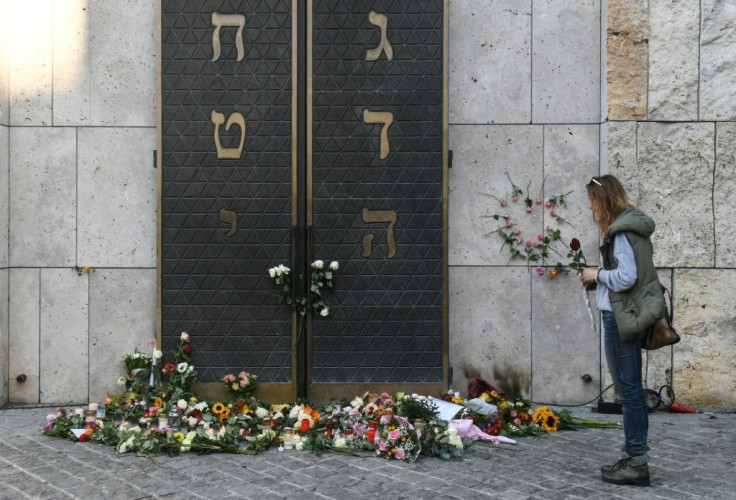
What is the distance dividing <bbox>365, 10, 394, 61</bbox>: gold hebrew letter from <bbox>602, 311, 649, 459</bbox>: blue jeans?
121 inches

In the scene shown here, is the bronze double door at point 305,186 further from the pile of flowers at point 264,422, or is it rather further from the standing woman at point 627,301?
the standing woman at point 627,301

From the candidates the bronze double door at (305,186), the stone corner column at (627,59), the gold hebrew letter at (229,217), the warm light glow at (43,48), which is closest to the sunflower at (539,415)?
the bronze double door at (305,186)

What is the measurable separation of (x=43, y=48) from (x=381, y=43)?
281 cm

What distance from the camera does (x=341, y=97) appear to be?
7.54 m

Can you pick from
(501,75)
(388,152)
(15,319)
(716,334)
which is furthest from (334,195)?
(716,334)

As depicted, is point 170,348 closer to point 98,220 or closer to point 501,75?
point 98,220

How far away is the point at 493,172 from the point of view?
25.6 ft

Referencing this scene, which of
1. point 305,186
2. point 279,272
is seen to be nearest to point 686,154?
point 305,186

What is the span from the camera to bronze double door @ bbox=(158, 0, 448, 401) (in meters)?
7.53

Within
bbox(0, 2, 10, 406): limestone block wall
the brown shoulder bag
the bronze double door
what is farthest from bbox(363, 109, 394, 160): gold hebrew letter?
bbox(0, 2, 10, 406): limestone block wall

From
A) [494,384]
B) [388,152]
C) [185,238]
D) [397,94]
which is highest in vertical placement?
[397,94]

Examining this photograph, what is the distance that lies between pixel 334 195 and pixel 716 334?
11.0 feet

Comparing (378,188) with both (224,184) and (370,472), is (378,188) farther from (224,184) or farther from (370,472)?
(370,472)

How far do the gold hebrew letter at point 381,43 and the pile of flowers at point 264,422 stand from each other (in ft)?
8.88
